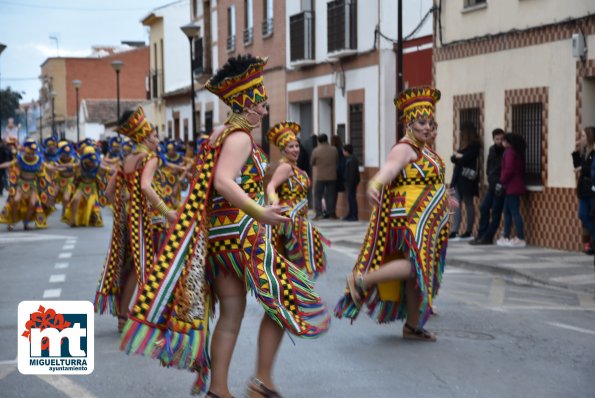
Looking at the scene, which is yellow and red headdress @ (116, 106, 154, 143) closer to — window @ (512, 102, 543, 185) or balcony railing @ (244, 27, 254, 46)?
window @ (512, 102, 543, 185)

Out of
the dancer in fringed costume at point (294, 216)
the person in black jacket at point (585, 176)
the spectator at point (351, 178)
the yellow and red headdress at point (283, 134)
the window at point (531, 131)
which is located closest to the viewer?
the dancer in fringed costume at point (294, 216)

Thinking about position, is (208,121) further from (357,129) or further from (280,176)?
(280,176)

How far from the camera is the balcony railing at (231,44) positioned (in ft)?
123

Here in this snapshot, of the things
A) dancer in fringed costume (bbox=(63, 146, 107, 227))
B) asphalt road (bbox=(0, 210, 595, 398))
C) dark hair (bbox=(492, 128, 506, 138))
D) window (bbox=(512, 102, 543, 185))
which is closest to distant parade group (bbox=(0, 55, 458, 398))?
asphalt road (bbox=(0, 210, 595, 398))

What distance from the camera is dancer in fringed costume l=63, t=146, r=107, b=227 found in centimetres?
2383

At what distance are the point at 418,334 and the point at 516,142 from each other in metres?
8.88

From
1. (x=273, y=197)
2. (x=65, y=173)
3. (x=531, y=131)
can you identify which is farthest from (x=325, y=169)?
(x=273, y=197)

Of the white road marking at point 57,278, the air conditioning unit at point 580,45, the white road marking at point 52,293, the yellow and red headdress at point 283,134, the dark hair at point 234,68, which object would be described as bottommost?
the white road marking at point 57,278

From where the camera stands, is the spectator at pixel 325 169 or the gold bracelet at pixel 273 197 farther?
the spectator at pixel 325 169

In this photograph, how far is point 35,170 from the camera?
23.3 meters

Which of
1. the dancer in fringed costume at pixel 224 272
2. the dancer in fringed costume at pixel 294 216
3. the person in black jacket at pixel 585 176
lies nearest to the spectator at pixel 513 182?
the person in black jacket at pixel 585 176

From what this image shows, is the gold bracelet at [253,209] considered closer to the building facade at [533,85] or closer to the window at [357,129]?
the building facade at [533,85]

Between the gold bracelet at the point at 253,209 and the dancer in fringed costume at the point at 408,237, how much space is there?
9.06ft

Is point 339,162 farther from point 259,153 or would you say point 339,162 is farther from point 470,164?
point 259,153
